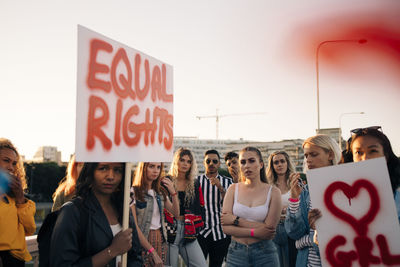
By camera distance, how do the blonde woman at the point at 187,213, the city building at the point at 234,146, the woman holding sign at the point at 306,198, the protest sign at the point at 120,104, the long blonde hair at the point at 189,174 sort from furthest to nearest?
the city building at the point at 234,146, the long blonde hair at the point at 189,174, the blonde woman at the point at 187,213, the woman holding sign at the point at 306,198, the protest sign at the point at 120,104

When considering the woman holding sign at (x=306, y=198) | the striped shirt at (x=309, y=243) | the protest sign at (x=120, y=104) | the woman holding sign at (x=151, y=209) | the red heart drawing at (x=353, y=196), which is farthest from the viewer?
the woman holding sign at (x=151, y=209)

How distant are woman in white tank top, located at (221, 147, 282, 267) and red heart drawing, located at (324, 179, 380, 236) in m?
1.58

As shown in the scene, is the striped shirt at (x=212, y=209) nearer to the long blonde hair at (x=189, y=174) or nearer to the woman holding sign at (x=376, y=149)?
the long blonde hair at (x=189, y=174)

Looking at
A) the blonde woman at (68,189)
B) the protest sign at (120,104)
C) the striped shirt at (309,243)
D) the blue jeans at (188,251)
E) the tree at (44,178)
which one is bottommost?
the tree at (44,178)

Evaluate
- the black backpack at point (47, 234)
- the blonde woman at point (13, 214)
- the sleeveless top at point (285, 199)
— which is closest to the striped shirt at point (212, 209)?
the sleeveless top at point (285, 199)

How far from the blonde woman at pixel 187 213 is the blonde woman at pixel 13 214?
6.62 ft

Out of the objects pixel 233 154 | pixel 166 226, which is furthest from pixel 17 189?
pixel 233 154

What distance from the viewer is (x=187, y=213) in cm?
578

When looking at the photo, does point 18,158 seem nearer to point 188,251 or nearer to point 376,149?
point 188,251

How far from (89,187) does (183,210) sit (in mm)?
3164

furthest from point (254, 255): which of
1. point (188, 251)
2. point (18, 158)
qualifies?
point (18, 158)

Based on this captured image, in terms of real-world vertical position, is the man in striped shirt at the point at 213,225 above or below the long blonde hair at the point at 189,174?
below

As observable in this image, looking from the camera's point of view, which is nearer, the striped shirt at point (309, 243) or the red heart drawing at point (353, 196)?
the red heart drawing at point (353, 196)

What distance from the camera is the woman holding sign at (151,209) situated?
464 centimetres
